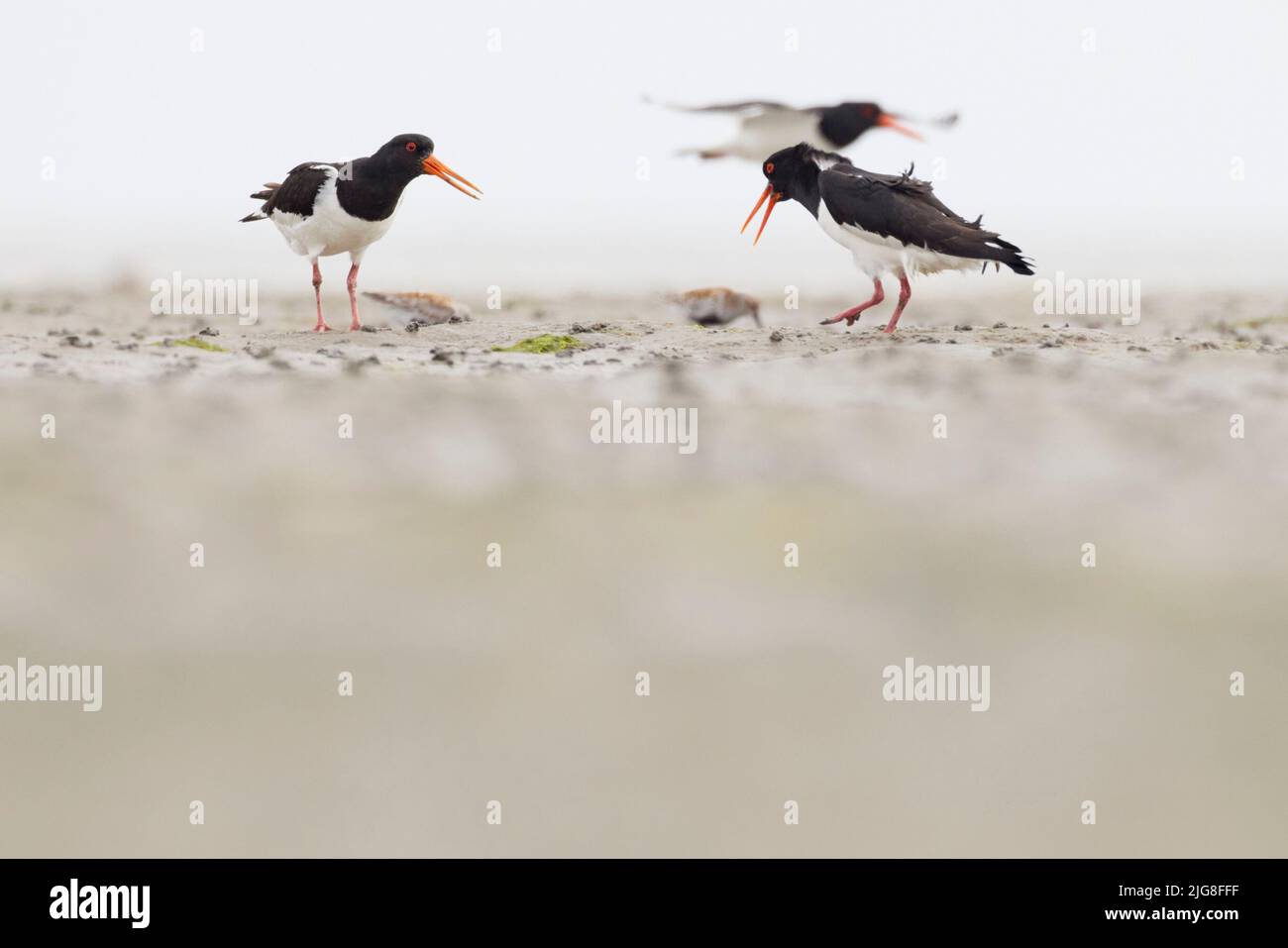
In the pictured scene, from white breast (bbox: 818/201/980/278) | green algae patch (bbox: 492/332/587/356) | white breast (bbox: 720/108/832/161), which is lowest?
green algae patch (bbox: 492/332/587/356)

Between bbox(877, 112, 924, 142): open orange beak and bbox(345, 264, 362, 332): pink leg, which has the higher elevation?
bbox(877, 112, 924, 142): open orange beak

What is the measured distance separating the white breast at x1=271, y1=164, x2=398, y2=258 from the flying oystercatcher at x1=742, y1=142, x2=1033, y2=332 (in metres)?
3.04

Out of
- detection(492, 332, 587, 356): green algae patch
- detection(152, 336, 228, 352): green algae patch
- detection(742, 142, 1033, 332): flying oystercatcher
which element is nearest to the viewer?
detection(152, 336, 228, 352): green algae patch

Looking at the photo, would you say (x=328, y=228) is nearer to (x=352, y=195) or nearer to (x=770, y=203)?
(x=352, y=195)

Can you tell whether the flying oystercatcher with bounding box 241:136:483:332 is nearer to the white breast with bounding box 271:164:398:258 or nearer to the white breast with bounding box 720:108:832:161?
the white breast with bounding box 271:164:398:258

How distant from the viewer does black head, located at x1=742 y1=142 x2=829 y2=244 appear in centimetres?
967

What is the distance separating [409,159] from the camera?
9.45m

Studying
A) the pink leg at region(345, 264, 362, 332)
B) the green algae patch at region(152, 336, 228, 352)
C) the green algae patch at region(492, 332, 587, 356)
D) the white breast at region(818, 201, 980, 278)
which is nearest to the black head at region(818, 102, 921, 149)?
the white breast at region(818, 201, 980, 278)

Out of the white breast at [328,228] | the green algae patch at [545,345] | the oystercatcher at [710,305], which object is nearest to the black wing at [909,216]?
the oystercatcher at [710,305]

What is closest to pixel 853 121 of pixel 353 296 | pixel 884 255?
pixel 884 255

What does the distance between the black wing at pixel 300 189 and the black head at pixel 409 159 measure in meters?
0.33

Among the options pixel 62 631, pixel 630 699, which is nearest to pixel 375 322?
pixel 62 631

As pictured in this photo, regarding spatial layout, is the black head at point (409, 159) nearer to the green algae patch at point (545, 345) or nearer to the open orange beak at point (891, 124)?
the green algae patch at point (545, 345)

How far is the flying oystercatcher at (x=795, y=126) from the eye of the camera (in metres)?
11.0
